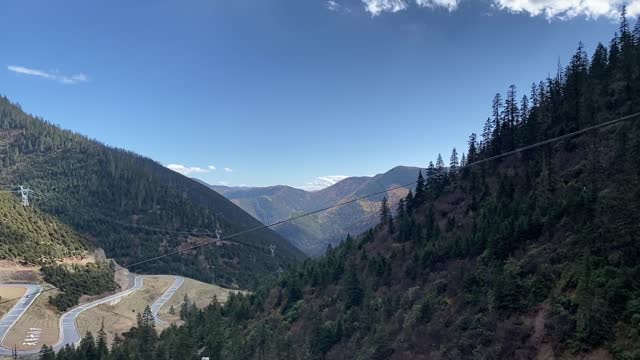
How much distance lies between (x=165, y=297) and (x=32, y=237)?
43.5 metres

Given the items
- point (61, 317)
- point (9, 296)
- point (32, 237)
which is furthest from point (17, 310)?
point (32, 237)

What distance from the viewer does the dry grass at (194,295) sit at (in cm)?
13859

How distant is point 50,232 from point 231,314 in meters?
76.2

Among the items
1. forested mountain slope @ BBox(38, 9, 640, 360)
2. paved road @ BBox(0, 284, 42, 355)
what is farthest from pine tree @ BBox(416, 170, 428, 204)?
paved road @ BBox(0, 284, 42, 355)

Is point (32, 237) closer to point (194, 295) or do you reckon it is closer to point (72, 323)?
point (72, 323)

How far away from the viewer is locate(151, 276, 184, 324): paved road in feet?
426

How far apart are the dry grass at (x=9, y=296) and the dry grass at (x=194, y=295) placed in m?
37.4

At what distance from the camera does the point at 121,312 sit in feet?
400

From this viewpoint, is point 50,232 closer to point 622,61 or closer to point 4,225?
point 4,225

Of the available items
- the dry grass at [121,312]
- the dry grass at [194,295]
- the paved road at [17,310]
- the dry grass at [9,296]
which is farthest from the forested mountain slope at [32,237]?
the dry grass at [194,295]

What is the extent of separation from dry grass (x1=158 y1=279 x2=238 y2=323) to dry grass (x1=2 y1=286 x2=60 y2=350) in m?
32.7

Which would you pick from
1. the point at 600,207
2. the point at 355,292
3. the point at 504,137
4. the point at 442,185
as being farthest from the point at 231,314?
the point at 600,207

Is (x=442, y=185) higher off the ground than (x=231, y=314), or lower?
higher

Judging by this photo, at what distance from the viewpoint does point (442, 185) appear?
88250 mm
